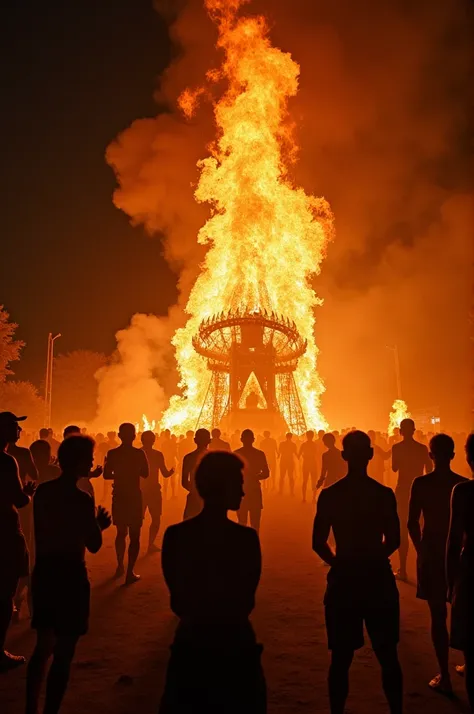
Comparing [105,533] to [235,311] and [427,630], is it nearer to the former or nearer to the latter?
[427,630]

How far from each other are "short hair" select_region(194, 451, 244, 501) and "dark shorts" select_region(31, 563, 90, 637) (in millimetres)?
1640

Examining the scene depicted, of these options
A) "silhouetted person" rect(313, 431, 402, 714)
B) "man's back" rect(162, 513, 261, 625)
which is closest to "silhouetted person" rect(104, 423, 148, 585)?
"silhouetted person" rect(313, 431, 402, 714)

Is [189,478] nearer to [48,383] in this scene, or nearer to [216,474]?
[216,474]

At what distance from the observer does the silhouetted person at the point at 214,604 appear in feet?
6.20

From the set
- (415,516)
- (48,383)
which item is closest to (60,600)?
(415,516)

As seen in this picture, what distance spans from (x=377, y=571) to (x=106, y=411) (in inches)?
2155

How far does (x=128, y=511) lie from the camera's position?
689cm

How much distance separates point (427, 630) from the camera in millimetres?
5199

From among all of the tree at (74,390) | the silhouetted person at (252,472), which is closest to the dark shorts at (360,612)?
the silhouetted person at (252,472)

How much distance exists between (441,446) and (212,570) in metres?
2.94

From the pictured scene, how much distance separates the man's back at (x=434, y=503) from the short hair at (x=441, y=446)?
182 mm

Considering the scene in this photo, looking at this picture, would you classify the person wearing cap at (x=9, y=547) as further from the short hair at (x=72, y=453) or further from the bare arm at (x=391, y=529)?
the bare arm at (x=391, y=529)

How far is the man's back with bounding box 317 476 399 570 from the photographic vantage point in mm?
3127

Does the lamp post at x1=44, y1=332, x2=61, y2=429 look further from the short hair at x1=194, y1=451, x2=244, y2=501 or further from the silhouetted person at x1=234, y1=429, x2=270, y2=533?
the short hair at x1=194, y1=451, x2=244, y2=501
